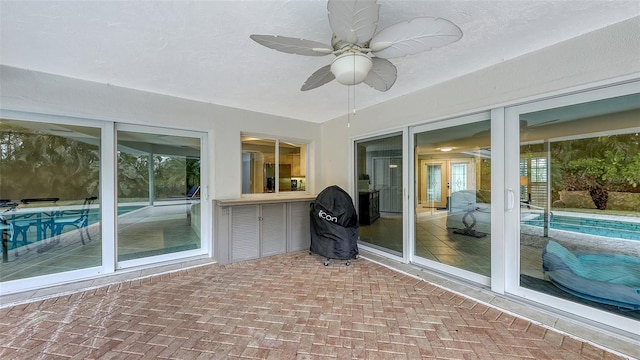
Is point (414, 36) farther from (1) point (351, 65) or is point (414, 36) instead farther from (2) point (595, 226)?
(2) point (595, 226)

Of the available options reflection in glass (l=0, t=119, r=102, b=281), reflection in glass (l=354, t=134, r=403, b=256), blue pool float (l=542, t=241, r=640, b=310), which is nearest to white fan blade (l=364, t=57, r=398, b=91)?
reflection in glass (l=354, t=134, r=403, b=256)

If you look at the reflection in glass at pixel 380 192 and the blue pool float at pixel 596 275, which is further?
the reflection in glass at pixel 380 192

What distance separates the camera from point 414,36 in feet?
4.88

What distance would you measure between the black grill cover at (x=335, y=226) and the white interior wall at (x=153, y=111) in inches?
59.1

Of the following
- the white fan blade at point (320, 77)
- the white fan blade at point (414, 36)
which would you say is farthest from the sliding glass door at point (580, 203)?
the white fan blade at point (320, 77)

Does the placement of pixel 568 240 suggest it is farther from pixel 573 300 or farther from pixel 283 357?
pixel 283 357

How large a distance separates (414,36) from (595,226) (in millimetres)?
2462

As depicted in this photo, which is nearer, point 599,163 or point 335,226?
point 599,163

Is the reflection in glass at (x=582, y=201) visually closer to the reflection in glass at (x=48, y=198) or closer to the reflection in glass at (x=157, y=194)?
the reflection in glass at (x=157, y=194)

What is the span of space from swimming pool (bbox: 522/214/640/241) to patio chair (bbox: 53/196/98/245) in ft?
17.1

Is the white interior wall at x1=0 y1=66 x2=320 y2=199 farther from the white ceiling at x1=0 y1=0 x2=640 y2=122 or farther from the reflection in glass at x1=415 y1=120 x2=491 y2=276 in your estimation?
the reflection in glass at x1=415 y1=120 x2=491 y2=276

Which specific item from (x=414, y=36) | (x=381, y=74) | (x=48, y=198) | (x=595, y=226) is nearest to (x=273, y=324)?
(x=381, y=74)

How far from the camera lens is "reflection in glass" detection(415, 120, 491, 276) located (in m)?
2.85

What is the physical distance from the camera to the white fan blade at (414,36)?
1.38 metres
